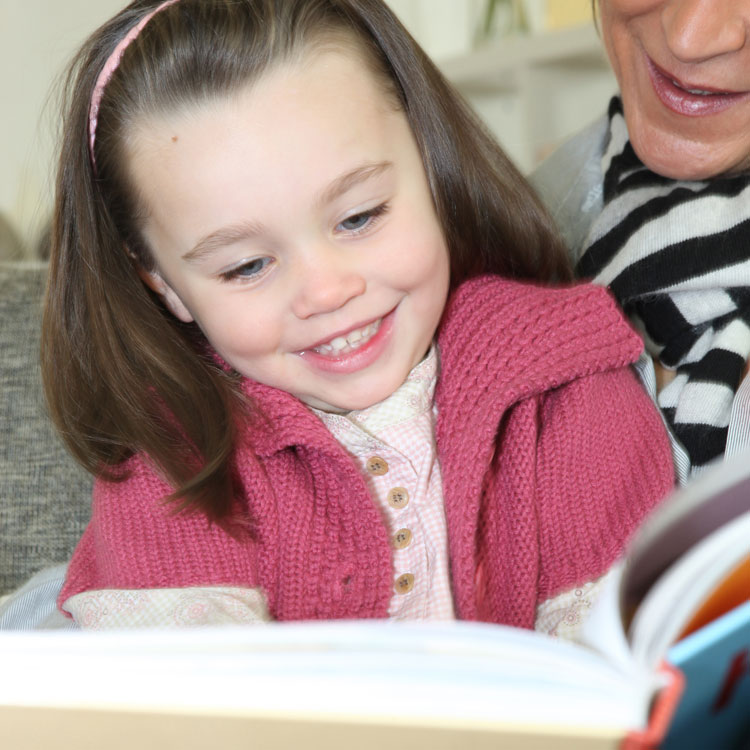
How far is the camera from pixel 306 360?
106 cm

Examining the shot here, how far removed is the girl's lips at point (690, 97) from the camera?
1153 millimetres

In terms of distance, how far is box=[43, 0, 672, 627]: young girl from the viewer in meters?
0.97

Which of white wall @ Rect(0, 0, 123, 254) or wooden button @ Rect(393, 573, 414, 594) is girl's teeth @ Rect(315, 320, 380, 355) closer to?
wooden button @ Rect(393, 573, 414, 594)

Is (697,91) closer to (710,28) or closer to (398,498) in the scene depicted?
(710,28)

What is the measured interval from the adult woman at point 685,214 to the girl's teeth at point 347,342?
332 millimetres

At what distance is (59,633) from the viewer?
542 millimetres

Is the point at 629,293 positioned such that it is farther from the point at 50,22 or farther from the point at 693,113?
the point at 50,22

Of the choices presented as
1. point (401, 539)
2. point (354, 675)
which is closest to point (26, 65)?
point (401, 539)

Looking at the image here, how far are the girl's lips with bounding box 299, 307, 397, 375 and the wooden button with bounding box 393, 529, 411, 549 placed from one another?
0.18 meters

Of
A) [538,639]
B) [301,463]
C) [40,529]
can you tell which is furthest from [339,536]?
[538,639]

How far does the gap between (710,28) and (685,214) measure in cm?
20

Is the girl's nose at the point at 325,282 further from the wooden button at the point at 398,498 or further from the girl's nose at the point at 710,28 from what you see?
the girl's nose at the point at 710,28

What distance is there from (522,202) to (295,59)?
375mm

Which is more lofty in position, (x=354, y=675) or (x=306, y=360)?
(x=354, y=675)
